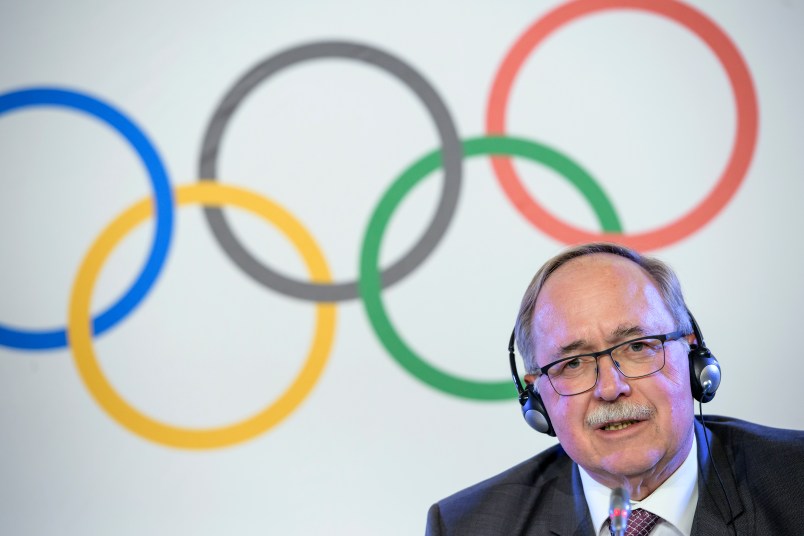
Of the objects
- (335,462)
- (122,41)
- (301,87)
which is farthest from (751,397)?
(122,41)

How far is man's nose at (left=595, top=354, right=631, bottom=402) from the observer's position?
6.29ft

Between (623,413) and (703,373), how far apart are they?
0.71ft

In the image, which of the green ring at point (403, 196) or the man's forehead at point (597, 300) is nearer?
the man's forehead at point (597, 300)

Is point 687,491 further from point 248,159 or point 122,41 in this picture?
point 122,41

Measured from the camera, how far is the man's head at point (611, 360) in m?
1.92

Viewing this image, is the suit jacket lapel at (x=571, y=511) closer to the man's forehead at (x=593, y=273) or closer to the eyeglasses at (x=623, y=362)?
the eyeglasses at (x=623, y=362)

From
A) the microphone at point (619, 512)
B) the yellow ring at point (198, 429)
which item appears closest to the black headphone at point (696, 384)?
the microphone at point (619, 512)

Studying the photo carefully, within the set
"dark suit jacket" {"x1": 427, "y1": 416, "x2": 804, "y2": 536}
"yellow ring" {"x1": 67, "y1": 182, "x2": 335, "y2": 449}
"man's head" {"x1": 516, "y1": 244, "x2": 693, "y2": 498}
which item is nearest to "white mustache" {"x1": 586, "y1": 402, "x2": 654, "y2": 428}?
"man's head" {"x1": 516, "y1": 244, "x2": 693, "y2": 498}

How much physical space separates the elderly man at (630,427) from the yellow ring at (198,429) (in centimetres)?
107

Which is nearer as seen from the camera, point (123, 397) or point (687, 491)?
point (687, 491)

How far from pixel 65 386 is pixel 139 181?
810 millimetres


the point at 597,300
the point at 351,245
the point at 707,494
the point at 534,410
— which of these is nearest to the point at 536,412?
the point at 534,410

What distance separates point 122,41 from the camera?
10.7 feet

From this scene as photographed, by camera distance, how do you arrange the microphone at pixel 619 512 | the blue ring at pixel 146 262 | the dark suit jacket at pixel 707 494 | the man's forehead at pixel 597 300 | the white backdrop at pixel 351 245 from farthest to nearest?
the blue ring at pixel 146 262 → the white backdrop at pixel 351 245 → the man's forehead at pixel 597 300 → the dark suit jacket at pixel 707 494 → the microphone at pixel 619 512
